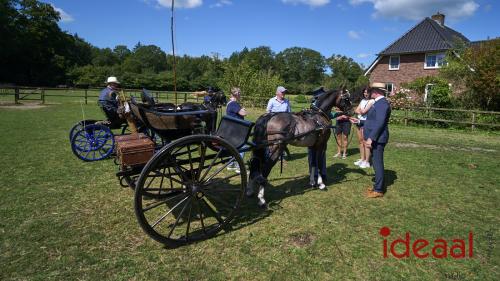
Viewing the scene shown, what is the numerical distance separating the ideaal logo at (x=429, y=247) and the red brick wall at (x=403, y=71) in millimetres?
26992

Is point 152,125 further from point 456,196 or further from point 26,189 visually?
point 456,196

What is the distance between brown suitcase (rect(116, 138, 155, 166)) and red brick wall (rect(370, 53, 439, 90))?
94.3 feet

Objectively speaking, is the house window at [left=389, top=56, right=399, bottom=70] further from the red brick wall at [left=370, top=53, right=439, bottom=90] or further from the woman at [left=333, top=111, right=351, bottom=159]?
the woman at [left=333, top=111, right=351, bottom=159]

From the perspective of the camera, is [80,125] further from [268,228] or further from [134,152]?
[268,228]

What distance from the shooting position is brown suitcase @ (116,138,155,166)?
11.8 ft

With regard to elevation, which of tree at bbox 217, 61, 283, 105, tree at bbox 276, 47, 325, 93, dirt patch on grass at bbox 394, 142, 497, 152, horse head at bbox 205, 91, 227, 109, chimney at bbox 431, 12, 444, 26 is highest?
tree at bbox 276, 47, 325, 93

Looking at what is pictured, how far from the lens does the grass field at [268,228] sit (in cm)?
339

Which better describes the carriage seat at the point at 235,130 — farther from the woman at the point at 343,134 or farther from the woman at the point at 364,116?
the woman at the point at 343,134

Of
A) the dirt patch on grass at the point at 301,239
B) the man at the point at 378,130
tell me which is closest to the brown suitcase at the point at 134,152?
the dirt patch on grass at the point at 301,239

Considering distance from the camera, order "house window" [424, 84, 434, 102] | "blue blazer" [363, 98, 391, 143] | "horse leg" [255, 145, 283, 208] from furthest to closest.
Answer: "house window" [424, 84, 434, 102] < "blue blazer" [363, 98, 391, 143] < "horse leg" [255, 145, 283, 208]

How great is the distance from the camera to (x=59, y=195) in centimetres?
523

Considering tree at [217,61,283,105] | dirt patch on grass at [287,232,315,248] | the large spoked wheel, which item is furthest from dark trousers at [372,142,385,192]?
tree at [217,61,283,105]

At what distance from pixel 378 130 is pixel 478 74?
1538 cm

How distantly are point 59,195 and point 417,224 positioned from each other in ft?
18.1
